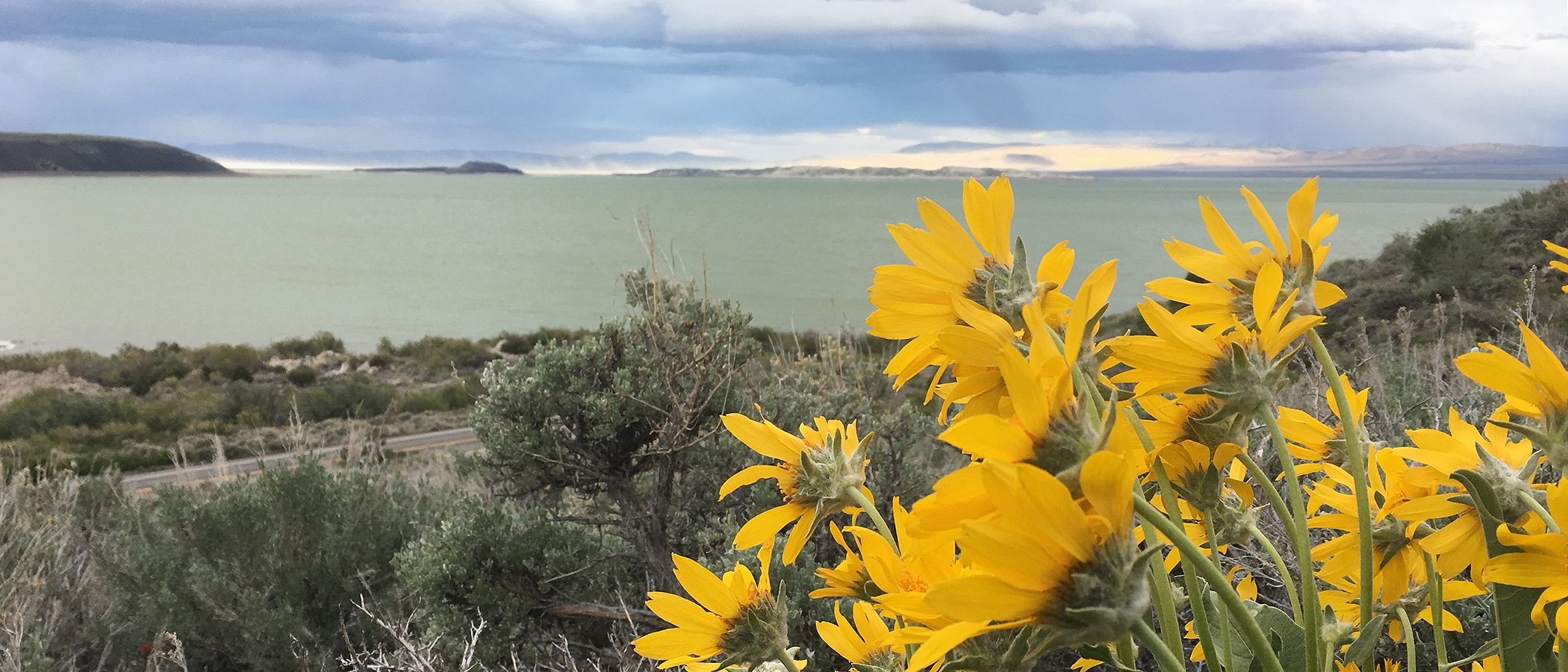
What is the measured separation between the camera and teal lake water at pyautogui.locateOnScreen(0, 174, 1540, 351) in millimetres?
29703

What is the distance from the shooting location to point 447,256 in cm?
5150

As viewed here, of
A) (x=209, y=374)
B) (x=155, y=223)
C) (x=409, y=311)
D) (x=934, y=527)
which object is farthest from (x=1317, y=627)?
(x=155, y=223)

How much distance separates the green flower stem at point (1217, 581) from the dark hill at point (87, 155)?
11659cm

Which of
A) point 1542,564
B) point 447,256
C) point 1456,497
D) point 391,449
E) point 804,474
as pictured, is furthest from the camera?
point 447,256

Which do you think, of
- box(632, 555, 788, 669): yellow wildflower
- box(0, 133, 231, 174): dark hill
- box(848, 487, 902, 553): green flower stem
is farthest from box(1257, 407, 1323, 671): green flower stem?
box(0, 133, 231, 174): dark hill

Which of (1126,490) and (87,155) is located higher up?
(87,155)

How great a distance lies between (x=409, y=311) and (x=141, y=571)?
110ft

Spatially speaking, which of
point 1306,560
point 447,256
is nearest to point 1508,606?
point 1306,560

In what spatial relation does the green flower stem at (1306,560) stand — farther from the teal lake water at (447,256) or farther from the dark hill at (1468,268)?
the dark hill at (1468,268)

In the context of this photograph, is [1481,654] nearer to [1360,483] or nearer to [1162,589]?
[1360,483]

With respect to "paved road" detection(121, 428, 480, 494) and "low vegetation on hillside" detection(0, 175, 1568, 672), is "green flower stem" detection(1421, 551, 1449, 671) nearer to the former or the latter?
"low vegetation on hillside" detection(0, 175, 1568, 672)

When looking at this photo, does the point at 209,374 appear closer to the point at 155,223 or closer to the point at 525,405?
the point at 525,405

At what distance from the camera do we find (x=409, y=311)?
34375 mm

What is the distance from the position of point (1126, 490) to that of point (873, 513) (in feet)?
1.02
